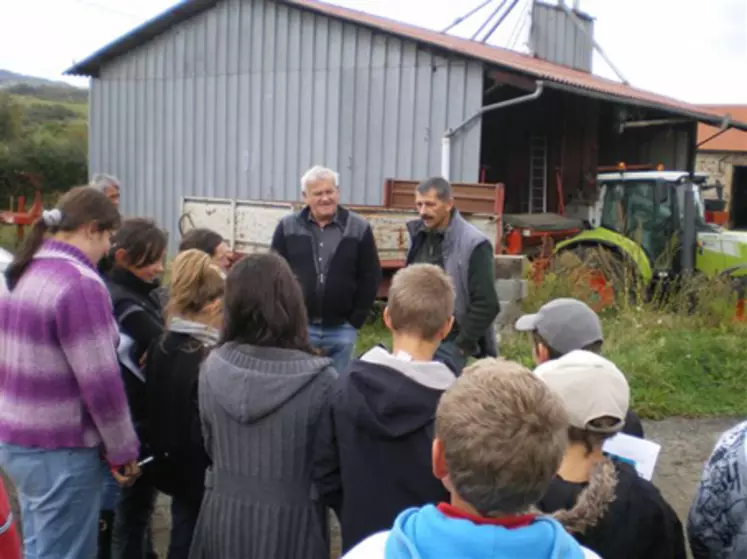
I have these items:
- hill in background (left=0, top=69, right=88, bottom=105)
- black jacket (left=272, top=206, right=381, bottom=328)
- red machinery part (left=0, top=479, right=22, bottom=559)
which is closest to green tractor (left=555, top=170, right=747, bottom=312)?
black jacket (left=272, top=206, right=381, bottom=328)

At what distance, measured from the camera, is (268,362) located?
2.62 meters

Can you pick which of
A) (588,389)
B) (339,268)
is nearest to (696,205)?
(339,268)

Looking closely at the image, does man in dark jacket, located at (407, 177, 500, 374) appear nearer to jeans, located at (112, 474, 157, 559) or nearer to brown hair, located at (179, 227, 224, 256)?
brown hair, located at (179, 227, 224, 256)

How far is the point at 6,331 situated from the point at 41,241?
0.34 m

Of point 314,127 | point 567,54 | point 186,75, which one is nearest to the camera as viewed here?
point 314,127

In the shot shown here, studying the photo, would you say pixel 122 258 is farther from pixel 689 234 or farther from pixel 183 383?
pixel 689 234

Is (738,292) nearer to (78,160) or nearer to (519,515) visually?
(519,515)

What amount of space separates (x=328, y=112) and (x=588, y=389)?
481 inches

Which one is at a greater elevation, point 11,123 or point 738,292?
point 11,123

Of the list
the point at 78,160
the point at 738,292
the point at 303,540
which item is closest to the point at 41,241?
the point at 303,540

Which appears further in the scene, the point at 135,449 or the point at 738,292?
the point at 738,292

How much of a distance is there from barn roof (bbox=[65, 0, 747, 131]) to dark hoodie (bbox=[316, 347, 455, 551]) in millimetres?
A: 9858

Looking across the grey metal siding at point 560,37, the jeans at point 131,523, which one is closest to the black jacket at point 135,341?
the jeans at point 131,523

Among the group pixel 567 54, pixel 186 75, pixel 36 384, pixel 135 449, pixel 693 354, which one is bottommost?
pixel 693 354
